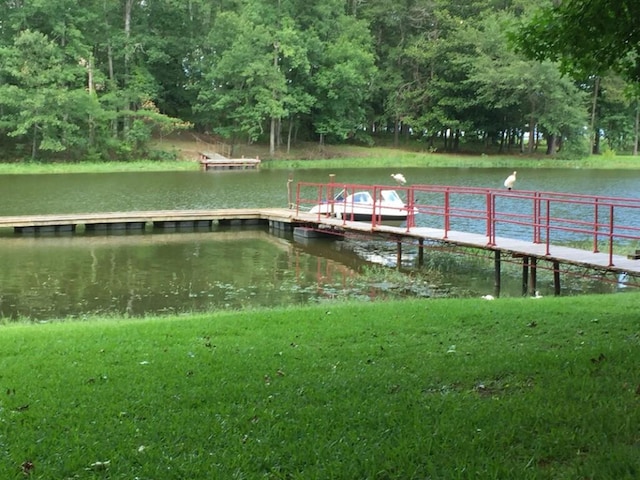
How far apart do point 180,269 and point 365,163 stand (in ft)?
143

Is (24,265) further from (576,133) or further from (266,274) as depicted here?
(576,133)

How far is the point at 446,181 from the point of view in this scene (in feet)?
139

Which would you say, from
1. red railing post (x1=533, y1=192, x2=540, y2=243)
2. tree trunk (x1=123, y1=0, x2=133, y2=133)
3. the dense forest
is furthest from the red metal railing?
tree trunk (x1=123, y1=0, x2=133, y2=133)

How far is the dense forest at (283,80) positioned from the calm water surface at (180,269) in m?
23.1

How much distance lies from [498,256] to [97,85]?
52790mm

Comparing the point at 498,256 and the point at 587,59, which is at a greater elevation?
the point at 587,59

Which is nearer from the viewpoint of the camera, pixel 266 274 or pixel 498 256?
pixel 498 256

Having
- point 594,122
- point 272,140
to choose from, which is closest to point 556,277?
point 272,140

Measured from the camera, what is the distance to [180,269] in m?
18.1

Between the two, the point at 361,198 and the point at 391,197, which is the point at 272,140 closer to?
the point at 391,197

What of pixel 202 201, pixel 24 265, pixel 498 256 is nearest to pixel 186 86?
pixel 202 201

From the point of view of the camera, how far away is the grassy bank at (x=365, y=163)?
51312 millimetres

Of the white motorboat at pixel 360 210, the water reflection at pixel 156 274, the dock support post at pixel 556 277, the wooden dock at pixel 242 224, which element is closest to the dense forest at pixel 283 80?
the wooden dock at pixel 242 224

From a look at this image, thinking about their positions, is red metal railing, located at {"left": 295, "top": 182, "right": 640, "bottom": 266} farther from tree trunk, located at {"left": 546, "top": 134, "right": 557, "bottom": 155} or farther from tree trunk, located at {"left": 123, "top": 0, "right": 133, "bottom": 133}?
tree trunk, located at {"left": 546, "top": 134, "right": 557, "bottom": 155}
